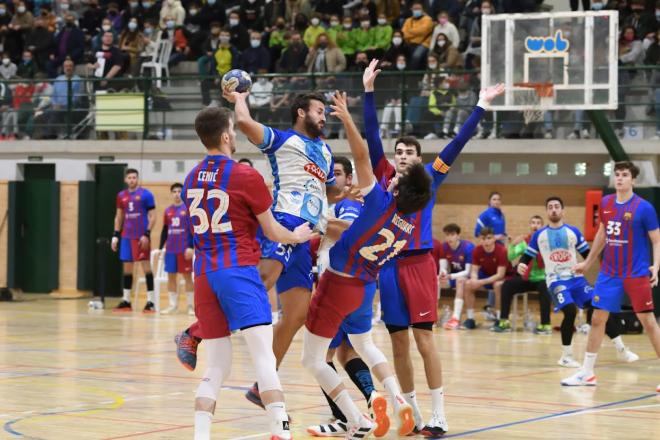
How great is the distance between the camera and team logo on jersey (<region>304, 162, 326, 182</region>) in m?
8.20

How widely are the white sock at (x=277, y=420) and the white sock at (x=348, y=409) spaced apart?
3.50 ft

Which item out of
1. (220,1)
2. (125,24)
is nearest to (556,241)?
(220,1)

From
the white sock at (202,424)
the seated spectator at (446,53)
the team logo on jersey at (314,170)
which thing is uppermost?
the seated spectator at (446,53)

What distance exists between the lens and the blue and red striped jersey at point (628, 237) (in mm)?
11555

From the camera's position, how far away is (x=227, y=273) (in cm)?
662

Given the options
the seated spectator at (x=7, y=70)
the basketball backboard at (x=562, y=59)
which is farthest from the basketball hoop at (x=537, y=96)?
the seated spectator at (x=7, y=70)

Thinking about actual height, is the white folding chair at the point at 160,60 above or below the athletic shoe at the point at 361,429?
above

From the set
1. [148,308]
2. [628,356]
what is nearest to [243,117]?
[628,356]

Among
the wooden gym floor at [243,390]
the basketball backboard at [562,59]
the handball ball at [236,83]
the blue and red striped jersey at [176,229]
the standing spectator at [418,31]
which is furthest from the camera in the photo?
the standing spectator at [418,31]

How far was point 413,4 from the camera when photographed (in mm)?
23234

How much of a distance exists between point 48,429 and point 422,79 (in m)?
14.0

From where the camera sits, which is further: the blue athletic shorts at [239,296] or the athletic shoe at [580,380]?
the athletic shoe at [580,380]

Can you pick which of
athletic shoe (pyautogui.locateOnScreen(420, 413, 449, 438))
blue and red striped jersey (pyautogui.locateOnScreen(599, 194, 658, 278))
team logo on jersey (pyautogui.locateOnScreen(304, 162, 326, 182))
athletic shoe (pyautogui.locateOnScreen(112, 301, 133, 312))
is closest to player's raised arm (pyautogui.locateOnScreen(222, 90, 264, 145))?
team logo on jersey (pyautogui.locateOnScreen(304, 162, 326, 182))

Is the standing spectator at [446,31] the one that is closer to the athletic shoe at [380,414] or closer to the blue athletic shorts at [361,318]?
the blue athletic shorts at [361,318]
